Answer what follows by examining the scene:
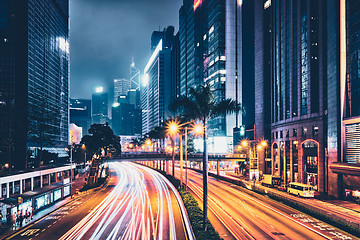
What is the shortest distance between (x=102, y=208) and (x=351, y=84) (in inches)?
1726

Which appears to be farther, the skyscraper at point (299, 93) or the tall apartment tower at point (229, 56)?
the tall apartment tower at point (229, 56)

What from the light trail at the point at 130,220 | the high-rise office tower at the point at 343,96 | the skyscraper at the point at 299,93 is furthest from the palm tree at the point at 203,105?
the skyscraper at the point at 299,93

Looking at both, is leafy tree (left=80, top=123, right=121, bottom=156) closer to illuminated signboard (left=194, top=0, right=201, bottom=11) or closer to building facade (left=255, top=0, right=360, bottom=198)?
building facade (left=255, top=0, right=360, bottom=198)

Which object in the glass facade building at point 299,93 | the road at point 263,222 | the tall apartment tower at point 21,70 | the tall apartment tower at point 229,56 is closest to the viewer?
the road at point 263,222

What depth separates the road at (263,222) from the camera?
26.2 metres

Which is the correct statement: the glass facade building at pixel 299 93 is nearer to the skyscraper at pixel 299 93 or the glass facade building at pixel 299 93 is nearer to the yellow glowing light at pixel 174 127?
the skyscraper at pixel 299 93

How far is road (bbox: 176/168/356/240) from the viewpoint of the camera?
26219mm

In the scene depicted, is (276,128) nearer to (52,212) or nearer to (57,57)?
(52,212)

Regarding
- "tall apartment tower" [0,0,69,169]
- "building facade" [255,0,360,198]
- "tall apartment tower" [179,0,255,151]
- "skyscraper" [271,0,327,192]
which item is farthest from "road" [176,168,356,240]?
"tall apartment tower" [179,0,255,151]

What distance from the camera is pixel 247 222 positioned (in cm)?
3053

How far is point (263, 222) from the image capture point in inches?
1200

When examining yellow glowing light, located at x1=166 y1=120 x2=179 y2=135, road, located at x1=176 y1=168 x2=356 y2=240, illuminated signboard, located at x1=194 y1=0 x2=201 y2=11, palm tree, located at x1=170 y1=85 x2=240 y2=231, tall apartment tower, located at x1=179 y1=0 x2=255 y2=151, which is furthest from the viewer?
illuminated signboard, located at x1=194 y1=0 x2=201 y2=11

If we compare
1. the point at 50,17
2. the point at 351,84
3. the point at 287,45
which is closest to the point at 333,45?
the point at 351,84

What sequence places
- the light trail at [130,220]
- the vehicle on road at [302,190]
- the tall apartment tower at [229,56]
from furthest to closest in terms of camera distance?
the tall apartment tower at [229,56] → the vehicle on road at [302,190] → the light trail at [130,220]
